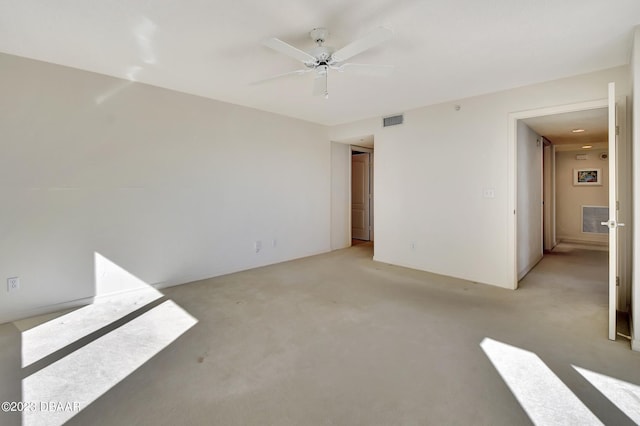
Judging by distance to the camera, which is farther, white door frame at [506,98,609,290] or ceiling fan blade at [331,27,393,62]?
white door frame at [506,98,609,290]

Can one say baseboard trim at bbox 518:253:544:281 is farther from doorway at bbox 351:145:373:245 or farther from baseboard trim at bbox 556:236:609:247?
doorway at bbox 351:145:373:245

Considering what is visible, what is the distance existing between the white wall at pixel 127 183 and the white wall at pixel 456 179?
69.9 inches

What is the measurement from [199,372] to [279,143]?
12.6ft

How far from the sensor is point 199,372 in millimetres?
2109

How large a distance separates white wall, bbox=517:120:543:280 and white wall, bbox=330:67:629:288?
1.44 feet

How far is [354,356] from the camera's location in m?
2.31

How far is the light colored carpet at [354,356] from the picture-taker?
5.69 feet

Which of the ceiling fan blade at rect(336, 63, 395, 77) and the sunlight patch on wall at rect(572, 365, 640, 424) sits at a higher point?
the ceiling fan blade at rect(336, 63, 395, 77)

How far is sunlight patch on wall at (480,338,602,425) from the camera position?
5.49 ft

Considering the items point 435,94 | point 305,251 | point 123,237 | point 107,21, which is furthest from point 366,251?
point 107,21

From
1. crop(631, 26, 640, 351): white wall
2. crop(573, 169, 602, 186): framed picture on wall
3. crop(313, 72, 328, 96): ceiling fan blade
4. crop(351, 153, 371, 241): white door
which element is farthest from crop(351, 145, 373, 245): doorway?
crop(631, 26, 640, 351): white wall

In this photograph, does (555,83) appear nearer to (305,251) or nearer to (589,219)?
(305,251)

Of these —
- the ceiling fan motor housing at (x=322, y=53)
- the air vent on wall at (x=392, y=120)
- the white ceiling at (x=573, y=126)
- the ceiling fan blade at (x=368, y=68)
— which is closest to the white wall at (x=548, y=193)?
the white ceiling at (x=573, y=126)

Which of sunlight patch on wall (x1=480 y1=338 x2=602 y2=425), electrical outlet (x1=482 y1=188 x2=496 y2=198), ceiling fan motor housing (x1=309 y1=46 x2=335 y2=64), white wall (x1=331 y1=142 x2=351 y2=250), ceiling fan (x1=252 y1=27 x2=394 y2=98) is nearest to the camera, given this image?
sunlight patch on wall (x1=480 y1=338 x2=602 y2=425)
